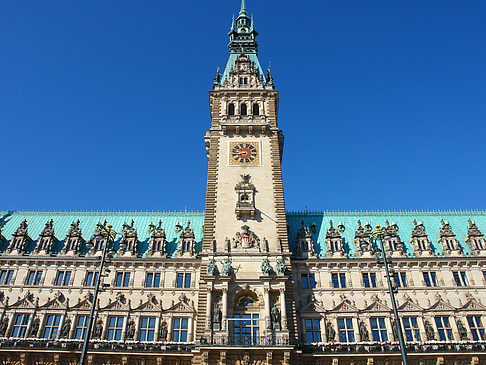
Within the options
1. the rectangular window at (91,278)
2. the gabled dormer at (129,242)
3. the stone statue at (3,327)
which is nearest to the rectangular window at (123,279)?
the rectangular window at (91,278)

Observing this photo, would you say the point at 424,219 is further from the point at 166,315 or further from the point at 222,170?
the point at 166,315

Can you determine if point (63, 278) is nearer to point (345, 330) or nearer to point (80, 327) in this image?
point (80, 327)

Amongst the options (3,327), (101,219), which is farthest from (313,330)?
(101,219)

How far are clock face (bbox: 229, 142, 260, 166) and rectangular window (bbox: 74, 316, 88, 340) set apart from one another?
2065 centimetres

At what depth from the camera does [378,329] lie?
35.6 meters

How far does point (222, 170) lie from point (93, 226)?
1636cm

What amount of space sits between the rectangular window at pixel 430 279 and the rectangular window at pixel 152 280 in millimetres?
25140

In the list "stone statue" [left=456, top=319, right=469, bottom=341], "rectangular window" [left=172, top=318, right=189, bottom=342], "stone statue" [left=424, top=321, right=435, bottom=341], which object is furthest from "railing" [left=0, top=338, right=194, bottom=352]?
"stone statue" [left=456, top=319, right=469, bottom=341]

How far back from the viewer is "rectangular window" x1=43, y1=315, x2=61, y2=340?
1405 inches

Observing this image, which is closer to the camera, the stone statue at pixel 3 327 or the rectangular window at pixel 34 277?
the stone statue at pixel 3 327

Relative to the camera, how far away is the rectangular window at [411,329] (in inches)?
1385

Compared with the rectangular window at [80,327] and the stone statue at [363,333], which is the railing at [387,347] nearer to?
the stone statue at [363,333]

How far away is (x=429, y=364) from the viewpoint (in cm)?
3253

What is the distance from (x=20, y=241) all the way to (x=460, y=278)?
43.0m
